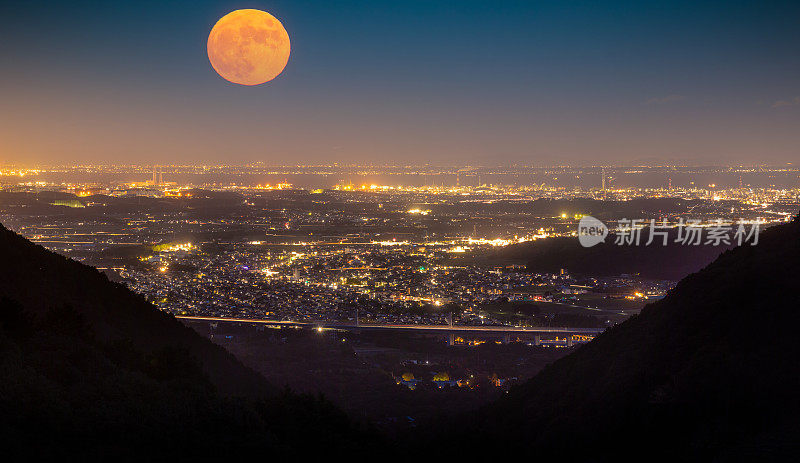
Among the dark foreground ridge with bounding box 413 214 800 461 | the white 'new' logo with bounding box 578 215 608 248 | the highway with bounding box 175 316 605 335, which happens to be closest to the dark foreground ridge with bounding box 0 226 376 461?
the dark foreground ridge with bounding box 413 214 800 461

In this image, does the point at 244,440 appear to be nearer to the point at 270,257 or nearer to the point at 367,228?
the point at 270,257

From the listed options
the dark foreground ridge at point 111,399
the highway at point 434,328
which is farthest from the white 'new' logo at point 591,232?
the dark foreground ridge at point 111,399

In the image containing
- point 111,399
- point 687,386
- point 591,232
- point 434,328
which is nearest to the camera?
point 111,399

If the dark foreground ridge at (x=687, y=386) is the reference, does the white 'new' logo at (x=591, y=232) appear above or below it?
below

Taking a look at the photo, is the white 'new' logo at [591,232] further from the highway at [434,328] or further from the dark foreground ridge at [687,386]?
the dark foreground ridge at [687,386]

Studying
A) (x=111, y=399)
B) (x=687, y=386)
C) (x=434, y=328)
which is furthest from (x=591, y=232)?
(x=111, y=399)

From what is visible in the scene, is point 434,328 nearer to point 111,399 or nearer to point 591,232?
point 111,399

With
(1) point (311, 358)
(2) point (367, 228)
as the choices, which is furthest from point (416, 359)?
(2) point (367, 228)
